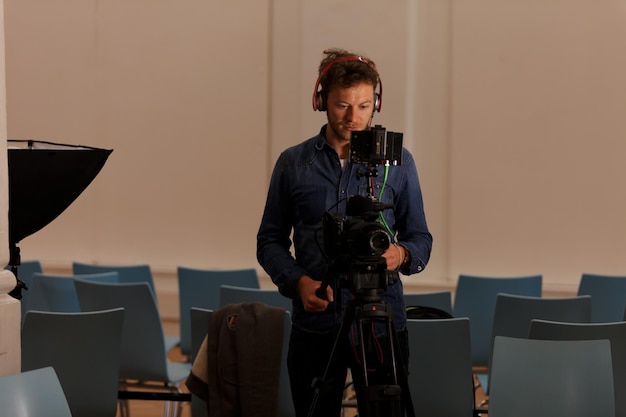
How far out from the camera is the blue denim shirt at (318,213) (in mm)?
2785

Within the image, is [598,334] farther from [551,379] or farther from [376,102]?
[376,102]

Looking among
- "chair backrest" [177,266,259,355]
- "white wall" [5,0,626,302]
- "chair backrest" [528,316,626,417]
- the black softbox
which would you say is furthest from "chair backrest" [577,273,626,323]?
the black softbox

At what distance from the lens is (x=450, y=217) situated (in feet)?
22.9

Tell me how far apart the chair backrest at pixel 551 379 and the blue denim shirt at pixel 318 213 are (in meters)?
0.54

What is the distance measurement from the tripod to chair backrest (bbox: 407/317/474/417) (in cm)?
102

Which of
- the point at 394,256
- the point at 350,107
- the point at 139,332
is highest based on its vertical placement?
the point at 350,107

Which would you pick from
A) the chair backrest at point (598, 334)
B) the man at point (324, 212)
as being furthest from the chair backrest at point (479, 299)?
the man at point (324, 212)

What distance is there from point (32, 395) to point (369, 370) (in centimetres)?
91

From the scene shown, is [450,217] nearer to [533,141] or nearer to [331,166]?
[533,141]

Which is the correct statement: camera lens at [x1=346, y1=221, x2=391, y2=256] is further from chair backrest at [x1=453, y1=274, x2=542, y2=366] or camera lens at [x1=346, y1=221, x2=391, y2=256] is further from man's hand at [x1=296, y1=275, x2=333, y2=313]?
chair backrest at [x1=453, y1=274, x2=542, y2=366]

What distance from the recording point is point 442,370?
3.69 meters

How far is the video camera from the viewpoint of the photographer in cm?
254

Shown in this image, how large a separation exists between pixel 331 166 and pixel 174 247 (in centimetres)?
478

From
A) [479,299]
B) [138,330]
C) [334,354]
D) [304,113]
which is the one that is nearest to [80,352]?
[138,330]
